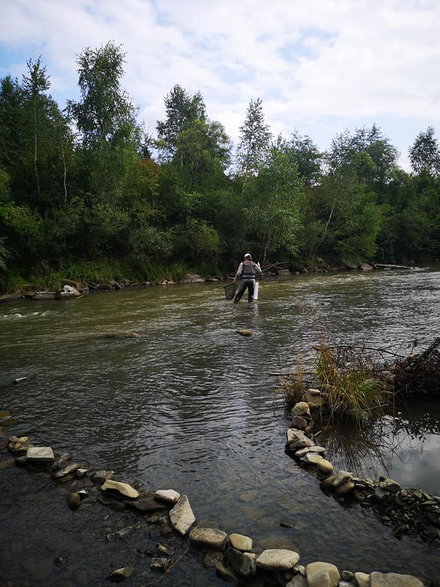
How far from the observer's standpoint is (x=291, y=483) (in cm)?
418

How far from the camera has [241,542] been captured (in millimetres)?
3230

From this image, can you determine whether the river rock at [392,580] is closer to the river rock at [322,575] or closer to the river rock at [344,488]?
the river rock at [322,575]

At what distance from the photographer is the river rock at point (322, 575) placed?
9.12ft

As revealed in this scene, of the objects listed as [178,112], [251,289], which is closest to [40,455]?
[251,289]

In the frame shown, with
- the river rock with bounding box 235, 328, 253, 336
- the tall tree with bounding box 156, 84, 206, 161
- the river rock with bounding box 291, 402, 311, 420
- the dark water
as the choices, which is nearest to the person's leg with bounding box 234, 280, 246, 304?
the dark water

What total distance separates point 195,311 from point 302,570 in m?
14.1

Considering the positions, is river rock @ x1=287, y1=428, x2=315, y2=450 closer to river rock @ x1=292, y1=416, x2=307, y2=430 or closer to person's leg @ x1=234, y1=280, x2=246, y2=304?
river rock @ x1=292, y1=416, x2=307, y2=430

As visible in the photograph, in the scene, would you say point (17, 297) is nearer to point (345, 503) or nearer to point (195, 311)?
point (195, 311)

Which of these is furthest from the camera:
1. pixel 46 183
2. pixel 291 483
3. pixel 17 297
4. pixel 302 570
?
pixel 46 183

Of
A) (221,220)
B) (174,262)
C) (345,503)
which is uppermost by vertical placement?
(221,220)

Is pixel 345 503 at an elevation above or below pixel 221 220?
below

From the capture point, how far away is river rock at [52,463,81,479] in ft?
14.4

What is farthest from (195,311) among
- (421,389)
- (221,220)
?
(221,220)

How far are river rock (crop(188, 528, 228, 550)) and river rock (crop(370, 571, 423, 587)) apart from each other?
1.19 meters
